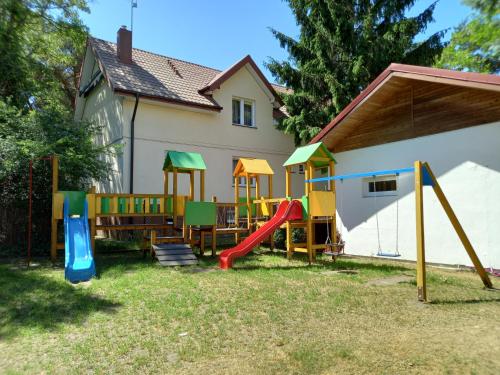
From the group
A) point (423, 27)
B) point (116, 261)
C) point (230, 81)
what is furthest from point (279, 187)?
point (116, 261)

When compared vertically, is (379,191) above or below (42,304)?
above

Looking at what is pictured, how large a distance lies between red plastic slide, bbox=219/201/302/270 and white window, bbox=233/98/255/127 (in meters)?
8.62

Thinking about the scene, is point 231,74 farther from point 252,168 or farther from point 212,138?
point 252,168

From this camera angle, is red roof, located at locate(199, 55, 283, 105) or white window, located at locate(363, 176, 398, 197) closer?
white window, located at locate(363, 176, 398, 197)

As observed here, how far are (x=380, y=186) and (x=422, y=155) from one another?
6.08ft

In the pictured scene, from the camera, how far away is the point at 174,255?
31.3 ft

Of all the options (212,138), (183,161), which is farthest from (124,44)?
(183,161)

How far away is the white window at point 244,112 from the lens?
59.9ft

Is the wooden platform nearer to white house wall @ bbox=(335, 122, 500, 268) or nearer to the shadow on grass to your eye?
the shadow on grass

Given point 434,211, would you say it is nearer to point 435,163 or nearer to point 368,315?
point 435,163

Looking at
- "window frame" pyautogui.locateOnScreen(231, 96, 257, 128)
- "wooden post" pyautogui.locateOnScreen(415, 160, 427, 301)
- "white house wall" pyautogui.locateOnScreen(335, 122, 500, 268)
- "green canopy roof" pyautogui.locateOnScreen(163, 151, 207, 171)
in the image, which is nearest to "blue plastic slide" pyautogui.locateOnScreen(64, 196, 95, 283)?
"green canopy roof" pyautogui.locateOnScreen(163, 151, 207, 171)

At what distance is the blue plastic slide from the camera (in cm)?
766

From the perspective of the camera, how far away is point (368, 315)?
540 centimetres

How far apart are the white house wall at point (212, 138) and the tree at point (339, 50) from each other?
8.36 feet
